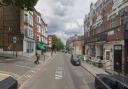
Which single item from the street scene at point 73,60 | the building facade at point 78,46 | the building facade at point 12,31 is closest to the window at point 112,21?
the street scene at point 73,60

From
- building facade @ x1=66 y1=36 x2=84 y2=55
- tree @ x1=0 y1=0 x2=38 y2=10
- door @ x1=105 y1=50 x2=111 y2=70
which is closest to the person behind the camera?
door @ x1=105 y1=50 x2=111 y2=70

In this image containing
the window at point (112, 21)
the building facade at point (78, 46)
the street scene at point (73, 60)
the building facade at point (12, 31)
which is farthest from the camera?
the building facade at point (78, 46)

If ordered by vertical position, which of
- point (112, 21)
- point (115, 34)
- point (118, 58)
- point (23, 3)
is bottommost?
point (118, 58)

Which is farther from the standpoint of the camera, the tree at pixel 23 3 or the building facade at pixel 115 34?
the tree at pixel 23 3

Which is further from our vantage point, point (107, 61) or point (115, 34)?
point (107, 61)

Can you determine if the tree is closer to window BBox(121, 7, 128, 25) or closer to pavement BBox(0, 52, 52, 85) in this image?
pavement BBox(0, 52, 52, 85)

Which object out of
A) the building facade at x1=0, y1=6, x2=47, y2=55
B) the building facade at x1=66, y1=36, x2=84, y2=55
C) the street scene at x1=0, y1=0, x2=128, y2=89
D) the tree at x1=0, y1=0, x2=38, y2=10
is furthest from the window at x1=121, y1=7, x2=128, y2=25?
the building facade at x1=66, y1=36, x2=84, y2=55

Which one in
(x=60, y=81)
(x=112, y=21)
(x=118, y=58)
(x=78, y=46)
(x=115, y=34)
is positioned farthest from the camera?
(x=78, y=46)

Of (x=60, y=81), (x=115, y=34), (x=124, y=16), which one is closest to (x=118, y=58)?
(x=115, y=34)

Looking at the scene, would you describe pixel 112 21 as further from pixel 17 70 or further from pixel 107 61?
pixel 17 70

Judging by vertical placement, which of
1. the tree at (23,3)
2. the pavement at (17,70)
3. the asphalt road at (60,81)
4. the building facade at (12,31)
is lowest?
the asphalt road at (60,81)

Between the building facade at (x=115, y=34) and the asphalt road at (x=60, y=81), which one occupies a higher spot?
the building facade at (x=115, y=34)

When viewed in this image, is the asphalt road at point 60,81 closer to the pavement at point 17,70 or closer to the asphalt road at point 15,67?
the pavement at point 17,70

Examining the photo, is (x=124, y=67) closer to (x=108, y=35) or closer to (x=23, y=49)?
(x=108, y=35)
